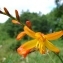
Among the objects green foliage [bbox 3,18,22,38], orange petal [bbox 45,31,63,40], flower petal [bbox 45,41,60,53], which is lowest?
green foliage [bbox 3,18,22,38]

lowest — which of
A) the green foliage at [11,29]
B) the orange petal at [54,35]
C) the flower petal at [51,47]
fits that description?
the green foliage at [11,29]

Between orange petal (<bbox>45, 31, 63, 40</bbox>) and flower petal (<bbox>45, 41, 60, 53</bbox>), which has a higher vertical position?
orange petal (<bbox>45, 31, 63, 40</bbox>)

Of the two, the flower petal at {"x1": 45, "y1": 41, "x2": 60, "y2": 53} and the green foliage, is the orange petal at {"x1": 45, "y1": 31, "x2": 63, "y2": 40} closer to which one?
the flower petal at {"x1": 45, "y1": 41, "x2": 60, "y2": 53}

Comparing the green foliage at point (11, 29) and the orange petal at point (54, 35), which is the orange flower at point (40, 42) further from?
the green foliage at point (11, 29)

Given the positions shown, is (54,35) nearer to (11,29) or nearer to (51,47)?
(51,47)

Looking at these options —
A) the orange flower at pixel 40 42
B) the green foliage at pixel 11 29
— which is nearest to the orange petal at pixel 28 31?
the orange flower at pixel 40 42

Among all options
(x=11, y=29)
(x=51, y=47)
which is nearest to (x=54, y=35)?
(x=51, y=47)

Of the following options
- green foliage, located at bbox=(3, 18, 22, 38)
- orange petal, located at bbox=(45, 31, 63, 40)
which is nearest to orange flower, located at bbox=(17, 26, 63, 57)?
orange petal, located at bbox=(45, 31, 63, 40)

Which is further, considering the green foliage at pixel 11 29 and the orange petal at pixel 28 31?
the green foliage at pixel 11 29

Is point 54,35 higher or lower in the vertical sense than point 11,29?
higher

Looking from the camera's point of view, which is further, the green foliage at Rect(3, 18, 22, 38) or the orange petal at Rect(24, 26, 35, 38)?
the green foliage at Rect(3, 18, 22, 38)

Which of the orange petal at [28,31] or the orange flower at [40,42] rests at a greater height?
the orange petal at [28,31]

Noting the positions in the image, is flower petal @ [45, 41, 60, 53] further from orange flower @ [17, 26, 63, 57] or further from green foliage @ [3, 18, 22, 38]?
green foliage @ [3, 18, 22, 38]
